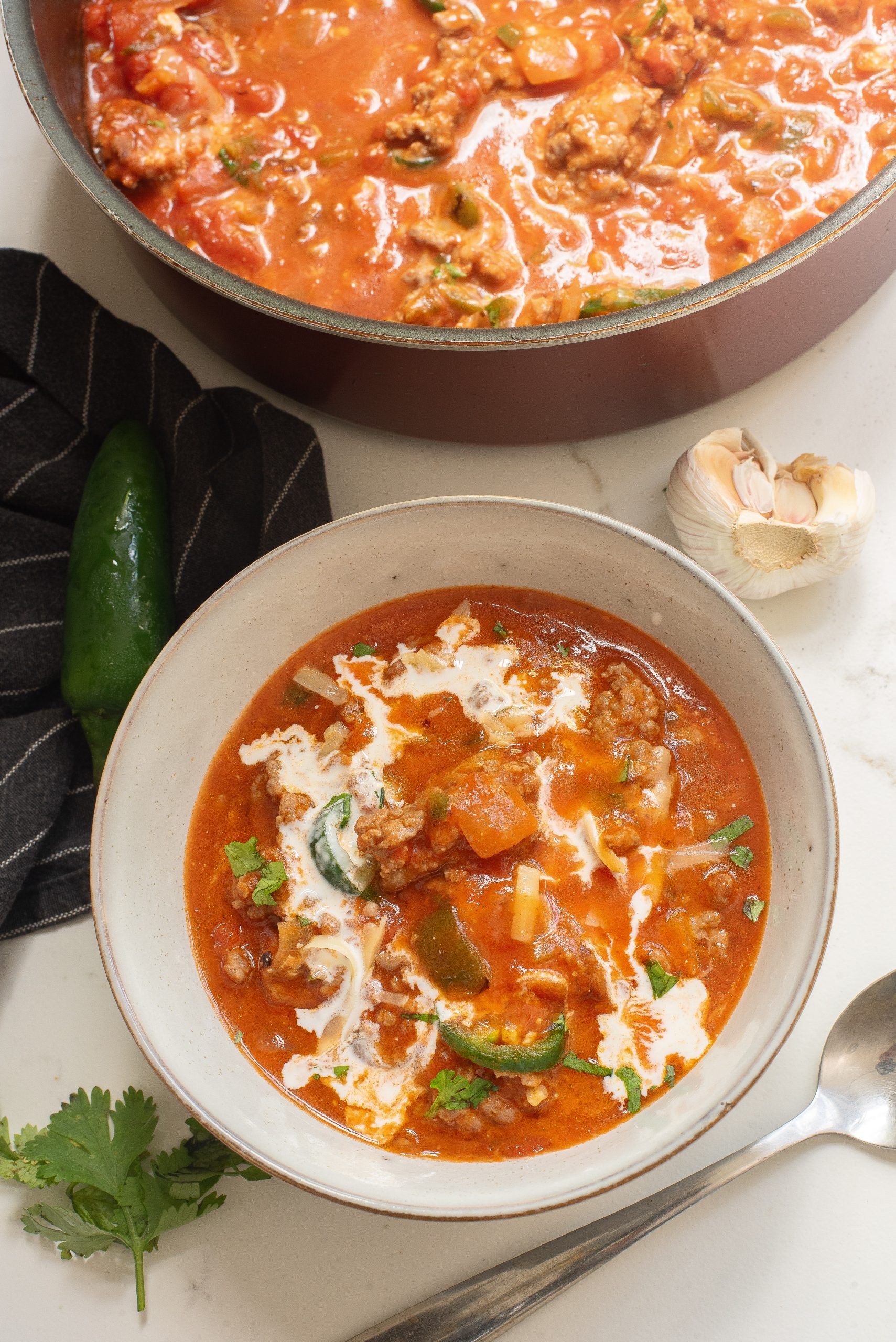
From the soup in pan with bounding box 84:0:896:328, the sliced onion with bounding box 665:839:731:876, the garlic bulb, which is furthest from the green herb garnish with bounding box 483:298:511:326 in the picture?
the sliced onion with bounding box 665:839:731:876

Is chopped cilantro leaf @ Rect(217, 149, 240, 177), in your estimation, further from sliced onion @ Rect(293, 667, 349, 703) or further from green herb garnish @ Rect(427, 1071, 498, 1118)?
green herb garnish @ Rect(427, 1071, 498, 1118)

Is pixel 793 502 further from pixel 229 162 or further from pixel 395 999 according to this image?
pixel 229 162

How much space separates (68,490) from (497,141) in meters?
1.46

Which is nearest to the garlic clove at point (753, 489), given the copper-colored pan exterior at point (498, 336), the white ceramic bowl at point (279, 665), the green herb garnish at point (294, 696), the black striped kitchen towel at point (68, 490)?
the copper-colored pan exterior at point (498, 336)

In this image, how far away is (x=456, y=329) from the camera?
7.89 feet

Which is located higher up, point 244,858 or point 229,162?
point 229,162

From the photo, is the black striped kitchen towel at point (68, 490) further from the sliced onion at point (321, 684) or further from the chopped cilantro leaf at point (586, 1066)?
the chopped cilantro leaf at point (586, 1066)

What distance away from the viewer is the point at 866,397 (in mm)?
3119

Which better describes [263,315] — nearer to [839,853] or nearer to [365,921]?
[365,921]

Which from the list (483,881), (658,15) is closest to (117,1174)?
(483,881)

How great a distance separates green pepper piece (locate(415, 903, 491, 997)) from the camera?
8.25 feet

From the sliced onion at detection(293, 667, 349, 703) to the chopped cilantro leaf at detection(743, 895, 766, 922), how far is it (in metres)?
1.05

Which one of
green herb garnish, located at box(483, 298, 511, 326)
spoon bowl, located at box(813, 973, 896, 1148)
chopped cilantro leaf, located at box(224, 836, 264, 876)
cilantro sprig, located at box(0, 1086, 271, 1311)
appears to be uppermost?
green herb garnish, located at box(483, 298, 511, 326)

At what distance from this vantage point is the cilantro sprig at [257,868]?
261 cm
